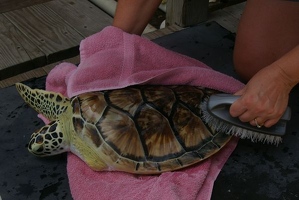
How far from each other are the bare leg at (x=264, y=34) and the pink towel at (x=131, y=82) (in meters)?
0.16

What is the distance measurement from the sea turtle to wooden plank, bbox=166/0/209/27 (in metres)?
0.81

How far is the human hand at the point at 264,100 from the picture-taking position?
105 centimetres

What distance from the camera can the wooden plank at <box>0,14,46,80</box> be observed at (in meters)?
1.73

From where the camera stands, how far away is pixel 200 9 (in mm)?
1972

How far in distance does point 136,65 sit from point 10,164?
1.45 ft

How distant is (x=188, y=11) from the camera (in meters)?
1.94

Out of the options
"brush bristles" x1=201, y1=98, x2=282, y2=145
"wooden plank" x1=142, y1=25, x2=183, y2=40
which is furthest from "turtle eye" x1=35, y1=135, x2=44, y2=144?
"wooden plank" x1=142, y1=25, x2=183, y2=40

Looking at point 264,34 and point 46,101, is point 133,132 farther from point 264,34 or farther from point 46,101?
point 264,34

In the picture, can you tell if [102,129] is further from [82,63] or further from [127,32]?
[127,32]

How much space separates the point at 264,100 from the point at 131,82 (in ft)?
1.22

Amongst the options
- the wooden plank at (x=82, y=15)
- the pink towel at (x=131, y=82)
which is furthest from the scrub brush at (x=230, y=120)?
the wooden plank at (x=82, y=15)

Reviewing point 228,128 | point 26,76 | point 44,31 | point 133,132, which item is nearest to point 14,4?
point 44,31

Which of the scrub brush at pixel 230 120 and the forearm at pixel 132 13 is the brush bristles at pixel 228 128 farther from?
the forearm at pixel 132 13

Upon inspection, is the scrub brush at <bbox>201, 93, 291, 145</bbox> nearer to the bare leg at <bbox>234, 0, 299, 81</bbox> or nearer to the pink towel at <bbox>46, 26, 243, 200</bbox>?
the pink towel at <bbox>46, 26, 243, 200</bbox>
